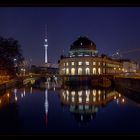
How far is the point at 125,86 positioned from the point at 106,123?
11143 mm

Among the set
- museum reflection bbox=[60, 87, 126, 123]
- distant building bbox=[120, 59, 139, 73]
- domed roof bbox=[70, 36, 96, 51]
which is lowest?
museum reflection bbox=[60, 87, 126, 123]

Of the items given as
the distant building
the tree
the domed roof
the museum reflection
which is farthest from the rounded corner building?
the museum reflection

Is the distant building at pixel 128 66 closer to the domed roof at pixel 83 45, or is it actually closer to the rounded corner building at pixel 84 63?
the rounded corner building at pixel 84 63

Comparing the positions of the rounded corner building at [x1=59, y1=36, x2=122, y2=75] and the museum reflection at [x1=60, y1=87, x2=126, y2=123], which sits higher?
the rounded corner building at [x1=59, y1=36, x2=122, y2=75]

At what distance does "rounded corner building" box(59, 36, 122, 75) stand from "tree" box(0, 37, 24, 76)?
42.7 feet

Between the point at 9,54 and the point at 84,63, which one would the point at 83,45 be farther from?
the point at 9,54

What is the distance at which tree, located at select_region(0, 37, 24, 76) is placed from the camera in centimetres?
1898

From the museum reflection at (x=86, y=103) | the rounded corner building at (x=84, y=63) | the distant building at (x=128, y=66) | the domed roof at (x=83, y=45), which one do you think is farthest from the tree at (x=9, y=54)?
the distant building at (x=128, y=66)

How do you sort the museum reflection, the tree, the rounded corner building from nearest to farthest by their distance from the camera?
the museum reflection < the tree < the rounded corner building

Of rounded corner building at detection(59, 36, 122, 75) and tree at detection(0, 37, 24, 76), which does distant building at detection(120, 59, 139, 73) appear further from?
tree at detection(0, 37, 24, 76)

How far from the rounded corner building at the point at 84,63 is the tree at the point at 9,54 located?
13016mm

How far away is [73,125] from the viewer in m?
8.09

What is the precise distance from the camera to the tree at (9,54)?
18984 mm

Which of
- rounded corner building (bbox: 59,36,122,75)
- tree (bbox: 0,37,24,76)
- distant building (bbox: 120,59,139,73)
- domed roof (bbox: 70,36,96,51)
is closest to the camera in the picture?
tree (bbox: 0,37,24,76)
